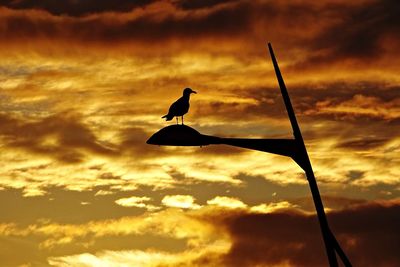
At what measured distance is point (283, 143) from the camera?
870cm

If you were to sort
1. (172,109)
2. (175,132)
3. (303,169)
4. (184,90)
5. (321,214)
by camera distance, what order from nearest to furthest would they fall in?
Result: 1. (321,214)
2. (303,169)
3. (175,132)
4. (172,109)
5. (184,90)

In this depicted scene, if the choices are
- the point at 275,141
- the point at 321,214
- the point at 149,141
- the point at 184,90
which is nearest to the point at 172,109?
the point at 184,90

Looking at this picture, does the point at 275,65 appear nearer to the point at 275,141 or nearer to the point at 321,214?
the point at 275,141

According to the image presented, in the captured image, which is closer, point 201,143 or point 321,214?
point 321,214

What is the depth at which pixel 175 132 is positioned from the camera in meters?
9.15

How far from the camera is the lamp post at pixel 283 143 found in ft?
26.3

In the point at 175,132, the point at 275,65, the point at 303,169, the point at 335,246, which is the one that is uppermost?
the point at 275,65

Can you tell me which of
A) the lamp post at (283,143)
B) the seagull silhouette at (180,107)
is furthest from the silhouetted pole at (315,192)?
A: the seagull silhouette at (180,107)

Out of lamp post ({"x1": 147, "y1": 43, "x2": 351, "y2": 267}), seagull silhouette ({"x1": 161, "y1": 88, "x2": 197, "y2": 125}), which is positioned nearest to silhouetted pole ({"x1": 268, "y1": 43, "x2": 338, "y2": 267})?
lamp post ({"x1": 147, "y1": 43, "x2": 351, "y2": 267})

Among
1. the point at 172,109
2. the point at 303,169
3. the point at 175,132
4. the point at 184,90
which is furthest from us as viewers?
the point at 184,90

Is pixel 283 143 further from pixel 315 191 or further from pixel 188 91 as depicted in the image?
pixel 188 91

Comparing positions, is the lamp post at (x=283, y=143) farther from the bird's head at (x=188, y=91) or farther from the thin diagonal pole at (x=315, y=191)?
the bird's head at (x=188, y=91)

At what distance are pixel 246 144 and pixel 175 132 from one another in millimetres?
1058

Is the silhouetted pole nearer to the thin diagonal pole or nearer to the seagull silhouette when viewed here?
the thin diagonal pole
